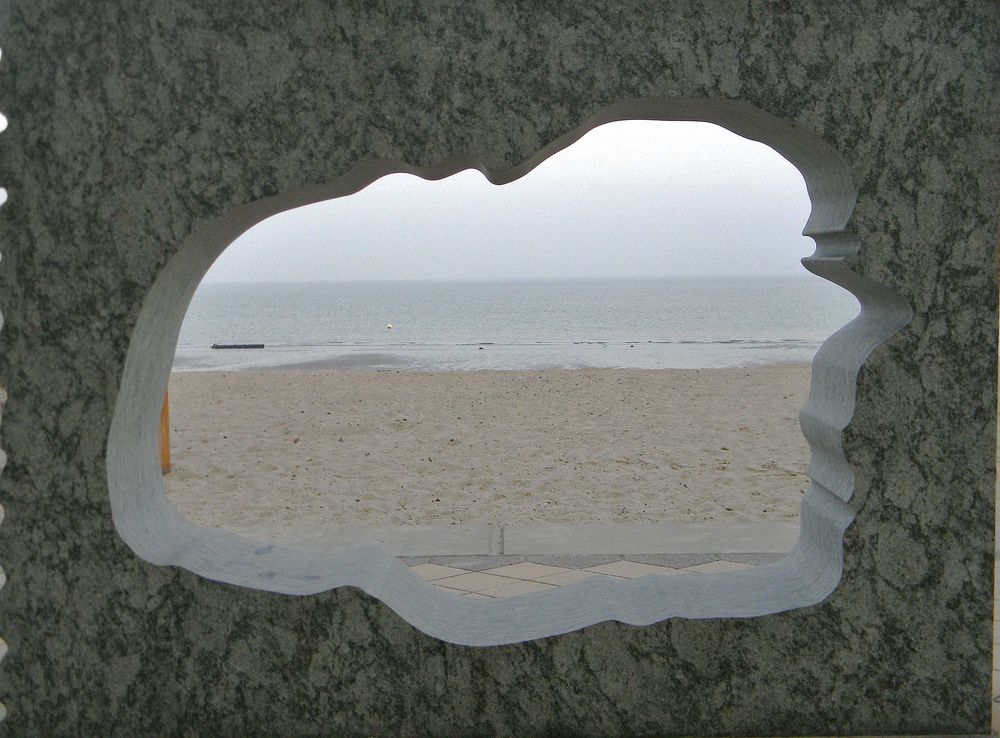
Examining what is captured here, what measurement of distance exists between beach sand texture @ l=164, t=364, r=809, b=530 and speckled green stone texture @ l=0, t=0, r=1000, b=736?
11.7ft

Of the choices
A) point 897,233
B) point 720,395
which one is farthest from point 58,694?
point 720,395

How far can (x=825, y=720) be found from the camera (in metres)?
3.12

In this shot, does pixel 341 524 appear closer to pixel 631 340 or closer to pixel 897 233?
pixel 897 233

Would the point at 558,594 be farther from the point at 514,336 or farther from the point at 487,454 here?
the point at 514,336

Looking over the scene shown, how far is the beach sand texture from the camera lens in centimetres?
720

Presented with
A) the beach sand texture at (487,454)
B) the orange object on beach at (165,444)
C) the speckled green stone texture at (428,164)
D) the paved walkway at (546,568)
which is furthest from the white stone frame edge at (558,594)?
the orange object on beach at (165,444)

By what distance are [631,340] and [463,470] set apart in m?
25.8

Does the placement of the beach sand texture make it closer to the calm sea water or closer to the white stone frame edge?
the white stone frame edge

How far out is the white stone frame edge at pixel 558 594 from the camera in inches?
120

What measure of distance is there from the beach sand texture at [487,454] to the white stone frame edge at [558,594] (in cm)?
Answer: 336

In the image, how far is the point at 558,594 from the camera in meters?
3.48

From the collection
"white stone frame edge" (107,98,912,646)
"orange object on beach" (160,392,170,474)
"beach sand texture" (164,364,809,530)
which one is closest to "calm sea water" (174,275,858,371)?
"beach sand texture" (164,364,809,530)

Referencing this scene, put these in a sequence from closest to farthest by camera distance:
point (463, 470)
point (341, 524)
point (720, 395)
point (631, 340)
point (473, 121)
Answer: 1. point (473, 121)
2. point (341, 524)
3. point (463, 470)
4. point (720, 395)
5. point (631, 340)

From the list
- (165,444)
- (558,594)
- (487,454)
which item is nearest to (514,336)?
(487,454)
